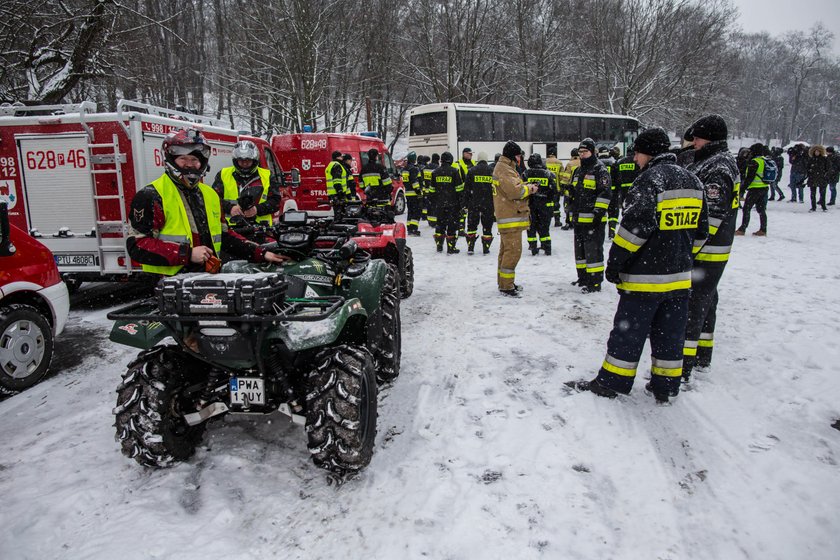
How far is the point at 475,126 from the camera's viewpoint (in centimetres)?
2119

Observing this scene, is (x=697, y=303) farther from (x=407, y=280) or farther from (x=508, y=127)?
(x=508, y=127)

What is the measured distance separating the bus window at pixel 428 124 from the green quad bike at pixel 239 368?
1833cm

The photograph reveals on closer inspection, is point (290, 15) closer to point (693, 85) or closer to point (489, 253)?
point (489, 253)

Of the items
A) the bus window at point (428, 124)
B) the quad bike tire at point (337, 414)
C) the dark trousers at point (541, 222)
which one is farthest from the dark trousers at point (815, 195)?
the quad bike tire at point (337, 414)

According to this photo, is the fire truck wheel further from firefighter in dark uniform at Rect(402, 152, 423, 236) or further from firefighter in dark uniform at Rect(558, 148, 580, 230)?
firefighter in dark uniform at Rect(558, 148, 580, 230)

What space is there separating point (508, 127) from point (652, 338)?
19.7 metres

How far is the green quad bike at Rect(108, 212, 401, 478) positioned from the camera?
2744mm

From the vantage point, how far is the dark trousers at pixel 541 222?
9719 millimetres

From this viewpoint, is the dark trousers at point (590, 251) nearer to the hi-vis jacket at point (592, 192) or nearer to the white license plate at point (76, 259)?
the hi-vis jacket at point (592, 192)

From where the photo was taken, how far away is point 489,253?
432 inches

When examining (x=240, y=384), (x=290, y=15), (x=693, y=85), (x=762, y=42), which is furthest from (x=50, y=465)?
(x=762, y=42)

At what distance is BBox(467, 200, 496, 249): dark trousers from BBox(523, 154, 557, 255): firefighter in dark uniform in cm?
80

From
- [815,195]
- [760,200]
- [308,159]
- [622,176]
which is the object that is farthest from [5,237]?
[815,195]

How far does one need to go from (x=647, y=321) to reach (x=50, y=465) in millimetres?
4365
